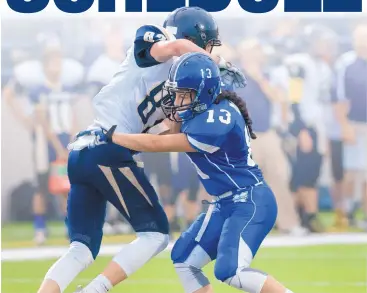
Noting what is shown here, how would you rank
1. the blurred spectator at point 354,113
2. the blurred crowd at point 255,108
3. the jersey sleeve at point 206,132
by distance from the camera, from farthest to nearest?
the blurred spectator at point 354,113 < the blurred crowd at point 255,108 < the jersey sleeve at point 206,132

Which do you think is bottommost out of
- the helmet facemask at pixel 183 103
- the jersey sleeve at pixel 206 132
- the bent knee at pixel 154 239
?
the bent knee at pixel 154 239

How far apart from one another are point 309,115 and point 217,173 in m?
2.56

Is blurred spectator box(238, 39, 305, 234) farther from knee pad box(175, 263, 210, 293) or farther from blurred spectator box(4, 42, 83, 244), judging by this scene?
knee pad box(175, 263, 210, 293)

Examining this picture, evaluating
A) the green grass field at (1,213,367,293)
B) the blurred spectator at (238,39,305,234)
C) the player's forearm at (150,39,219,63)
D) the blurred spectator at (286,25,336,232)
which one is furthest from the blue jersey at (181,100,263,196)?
the blurred spectator at (286,25,336,232)

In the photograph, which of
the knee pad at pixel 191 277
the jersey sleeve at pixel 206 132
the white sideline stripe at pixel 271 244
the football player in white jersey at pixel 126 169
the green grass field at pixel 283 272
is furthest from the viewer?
the white sideline stripe at pixel 271 244

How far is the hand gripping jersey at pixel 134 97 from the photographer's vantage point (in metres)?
3.33

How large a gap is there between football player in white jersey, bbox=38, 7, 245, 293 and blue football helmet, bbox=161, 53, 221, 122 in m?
0.16

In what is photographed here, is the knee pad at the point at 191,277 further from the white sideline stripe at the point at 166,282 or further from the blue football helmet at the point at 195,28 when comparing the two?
the white sideline stripe at the point at 166,282

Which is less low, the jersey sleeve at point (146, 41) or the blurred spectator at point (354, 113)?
the jersey sleeve at point (146, 41)

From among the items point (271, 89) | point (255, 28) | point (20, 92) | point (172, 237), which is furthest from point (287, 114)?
point (20, 92)

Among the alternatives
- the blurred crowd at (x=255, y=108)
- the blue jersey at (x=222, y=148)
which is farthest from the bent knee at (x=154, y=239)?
the blurred crowd at (x=255, y=108)

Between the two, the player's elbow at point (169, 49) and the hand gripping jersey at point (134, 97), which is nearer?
the player's elbow at point (169, 49)

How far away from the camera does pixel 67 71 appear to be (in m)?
5.43

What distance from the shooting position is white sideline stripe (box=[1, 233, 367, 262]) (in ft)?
17.2
